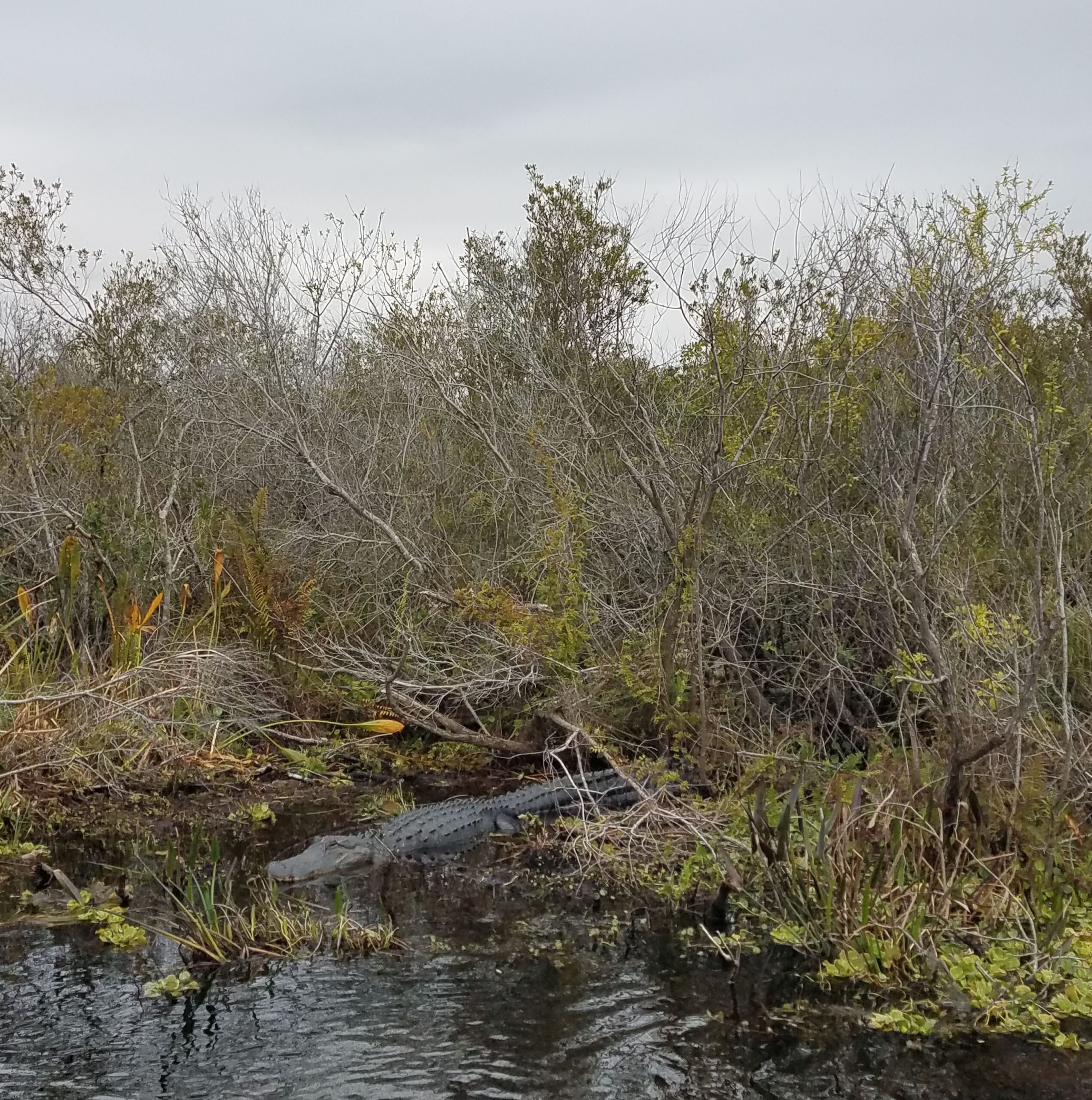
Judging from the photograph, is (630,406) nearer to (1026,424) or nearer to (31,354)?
(1026,424)

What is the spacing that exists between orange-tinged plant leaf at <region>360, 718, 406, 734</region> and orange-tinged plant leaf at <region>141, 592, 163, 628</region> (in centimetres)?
181

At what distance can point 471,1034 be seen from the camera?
4.09 metres

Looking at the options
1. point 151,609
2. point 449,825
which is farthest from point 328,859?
point 151,609

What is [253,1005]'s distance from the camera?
4312 mm

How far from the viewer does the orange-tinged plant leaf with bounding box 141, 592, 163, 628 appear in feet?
27.5

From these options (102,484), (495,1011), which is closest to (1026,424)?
(495,1011)

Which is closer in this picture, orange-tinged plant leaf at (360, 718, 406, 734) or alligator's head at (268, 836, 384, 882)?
alligator's head at (268, 836, 384, 882)

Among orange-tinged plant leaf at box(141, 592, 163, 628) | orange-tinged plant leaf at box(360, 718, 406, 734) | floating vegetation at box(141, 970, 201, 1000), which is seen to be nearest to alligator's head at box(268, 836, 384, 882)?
floating vegetation at box(141, 970, 201, 1000)

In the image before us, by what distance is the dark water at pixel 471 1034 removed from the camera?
12.2 ft

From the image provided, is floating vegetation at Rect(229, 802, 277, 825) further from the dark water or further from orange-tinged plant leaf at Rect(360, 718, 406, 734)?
the dark water

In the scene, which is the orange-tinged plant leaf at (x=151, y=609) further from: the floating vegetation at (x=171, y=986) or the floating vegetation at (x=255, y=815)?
the floating vegetation at (x=171, y=986)

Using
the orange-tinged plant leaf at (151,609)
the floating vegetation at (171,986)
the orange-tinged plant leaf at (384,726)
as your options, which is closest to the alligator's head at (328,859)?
the floating vegetation at (171,986)

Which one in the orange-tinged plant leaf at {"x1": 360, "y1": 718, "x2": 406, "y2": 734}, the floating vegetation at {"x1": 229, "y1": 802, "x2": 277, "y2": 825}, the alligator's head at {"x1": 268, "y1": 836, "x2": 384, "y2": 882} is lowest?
the alligator's head at {"x1": 268, "y1": 836, "x2": 384, "y2": 882}

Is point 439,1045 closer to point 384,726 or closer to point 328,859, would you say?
point 328,859
